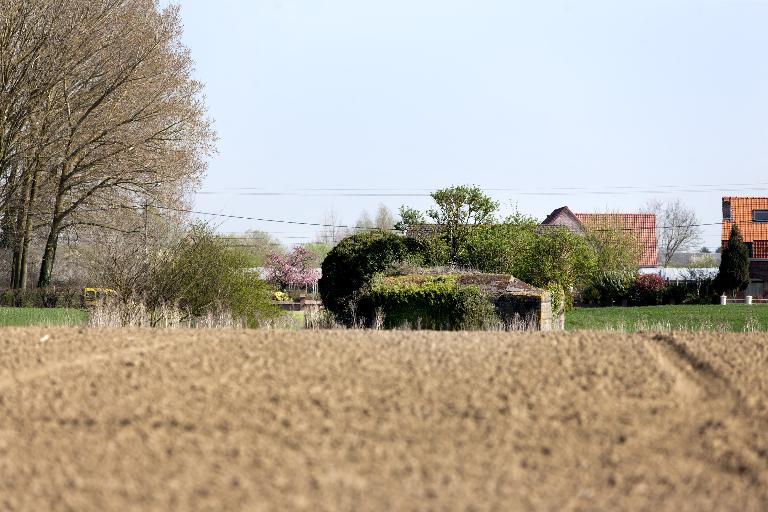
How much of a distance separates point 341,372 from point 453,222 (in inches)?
649

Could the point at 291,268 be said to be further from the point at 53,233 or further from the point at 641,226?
the point at 53,233

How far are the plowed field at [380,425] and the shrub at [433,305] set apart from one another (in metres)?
7.26


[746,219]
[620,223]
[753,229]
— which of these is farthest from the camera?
[620,223]

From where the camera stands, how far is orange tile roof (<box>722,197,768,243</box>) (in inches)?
2227

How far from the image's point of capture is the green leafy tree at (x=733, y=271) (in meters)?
46.0

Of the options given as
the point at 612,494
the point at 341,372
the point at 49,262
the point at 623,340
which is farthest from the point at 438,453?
the point at 49,262

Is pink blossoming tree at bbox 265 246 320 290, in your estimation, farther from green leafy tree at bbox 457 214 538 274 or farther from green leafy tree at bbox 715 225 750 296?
green leafy tree at bbox 457 214 538 274

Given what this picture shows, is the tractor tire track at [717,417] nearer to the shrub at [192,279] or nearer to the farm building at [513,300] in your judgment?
the farm building at [513,300]

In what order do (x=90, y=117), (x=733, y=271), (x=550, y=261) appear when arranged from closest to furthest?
(x=550, y=261) < (x=90, y=117) < (x=733, y=271)

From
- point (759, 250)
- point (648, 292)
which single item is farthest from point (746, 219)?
point (648, 292)

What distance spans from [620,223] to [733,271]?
503 inches

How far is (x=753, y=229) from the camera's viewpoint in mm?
Answer: 56969

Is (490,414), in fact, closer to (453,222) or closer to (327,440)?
(327,440)

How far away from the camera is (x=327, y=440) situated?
226 inches
